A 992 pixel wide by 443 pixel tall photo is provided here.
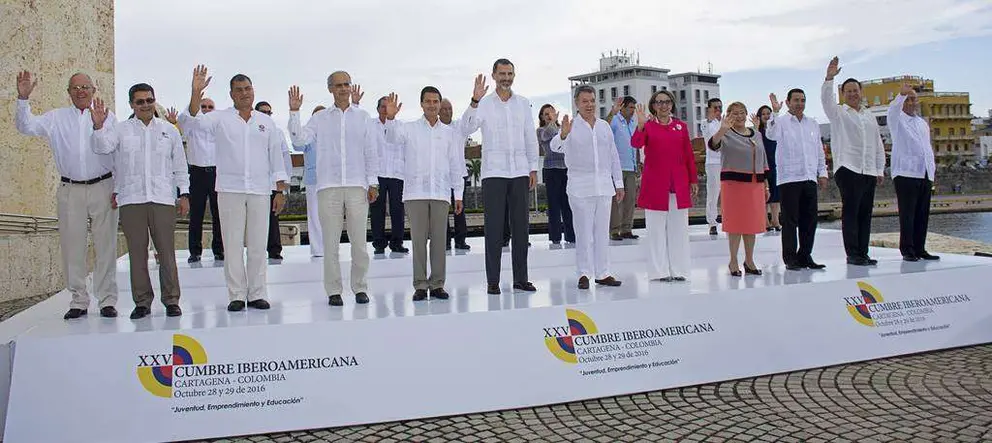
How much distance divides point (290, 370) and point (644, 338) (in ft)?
7.27

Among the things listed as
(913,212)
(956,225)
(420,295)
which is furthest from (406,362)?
(956,225)

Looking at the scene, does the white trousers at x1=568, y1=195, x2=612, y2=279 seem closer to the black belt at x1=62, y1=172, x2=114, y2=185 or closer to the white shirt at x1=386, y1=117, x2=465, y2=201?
the white shirt at x1=386, y1=117, x2=465, y2=201

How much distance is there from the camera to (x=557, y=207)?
27.8 feet

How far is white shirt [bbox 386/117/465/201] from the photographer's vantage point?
5.57 metres

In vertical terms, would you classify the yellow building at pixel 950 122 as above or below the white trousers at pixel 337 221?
above

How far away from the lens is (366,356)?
4398 mm

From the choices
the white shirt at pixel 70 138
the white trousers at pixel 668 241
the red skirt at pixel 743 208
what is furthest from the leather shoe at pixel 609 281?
the white shirt at pixel 70 138

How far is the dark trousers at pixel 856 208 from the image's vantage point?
6887 mm

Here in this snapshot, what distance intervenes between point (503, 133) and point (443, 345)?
179cm

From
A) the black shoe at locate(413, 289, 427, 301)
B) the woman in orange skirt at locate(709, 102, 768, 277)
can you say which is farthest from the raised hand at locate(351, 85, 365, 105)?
the woman in orange skirt at locate(709, 102, 768, 277)

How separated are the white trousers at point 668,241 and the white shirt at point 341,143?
7.73 ft

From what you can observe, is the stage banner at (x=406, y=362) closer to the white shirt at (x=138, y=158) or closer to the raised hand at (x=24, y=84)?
the white shirt at (x=138, y=158)

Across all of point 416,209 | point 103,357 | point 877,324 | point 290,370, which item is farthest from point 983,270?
point 103,357

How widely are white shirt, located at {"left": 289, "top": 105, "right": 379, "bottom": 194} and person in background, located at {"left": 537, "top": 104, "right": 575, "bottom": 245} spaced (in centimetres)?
303
